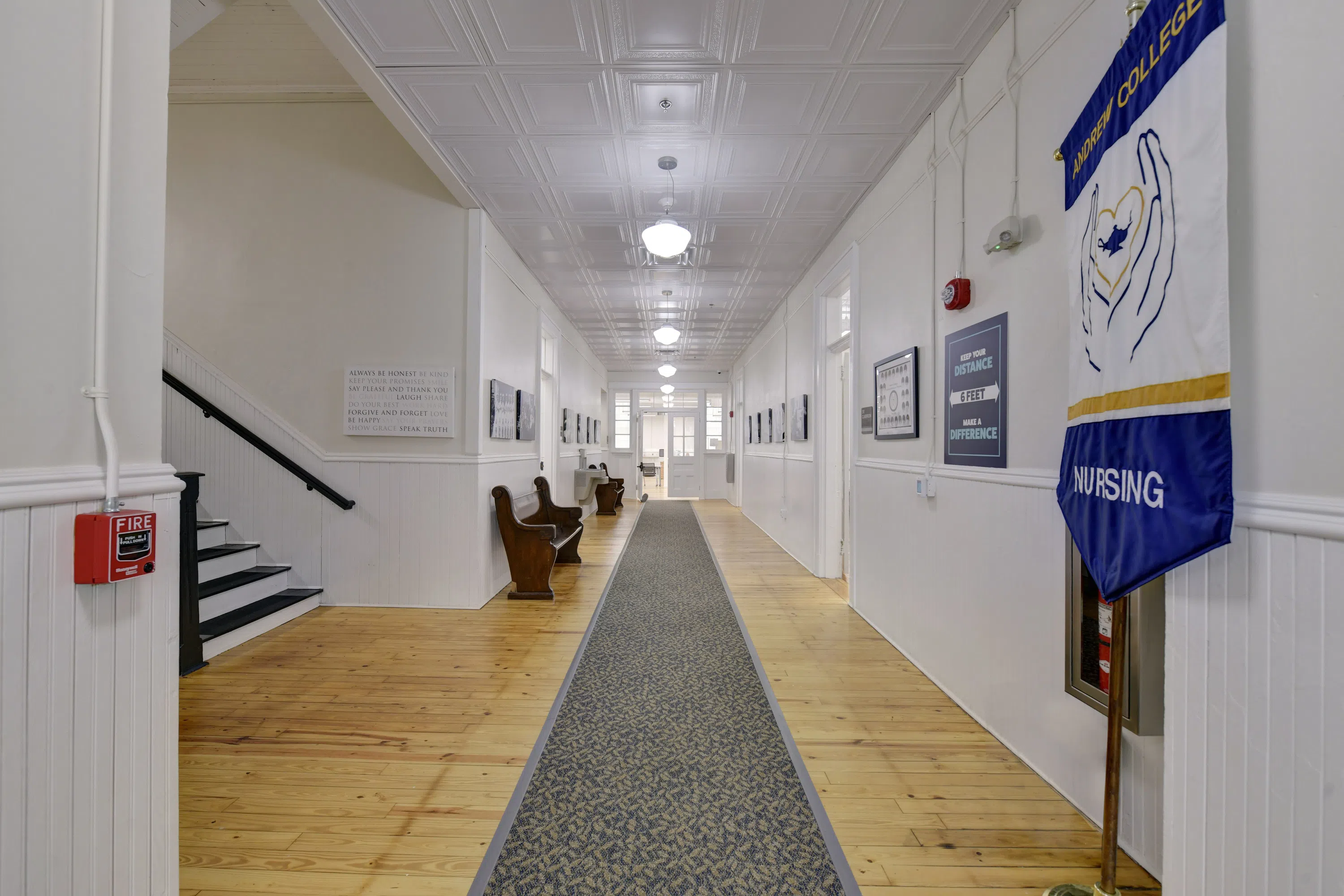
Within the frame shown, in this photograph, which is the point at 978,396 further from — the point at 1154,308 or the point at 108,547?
the point at 108,547

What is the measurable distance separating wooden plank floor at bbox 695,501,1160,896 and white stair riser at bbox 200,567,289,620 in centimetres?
336

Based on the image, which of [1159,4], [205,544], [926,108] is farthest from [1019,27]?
[205,544]

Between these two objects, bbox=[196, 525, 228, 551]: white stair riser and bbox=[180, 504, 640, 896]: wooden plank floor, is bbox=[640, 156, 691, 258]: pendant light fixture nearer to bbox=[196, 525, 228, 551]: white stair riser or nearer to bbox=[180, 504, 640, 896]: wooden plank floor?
bbox=[180, 504, 640, 896]: wooden plank floor

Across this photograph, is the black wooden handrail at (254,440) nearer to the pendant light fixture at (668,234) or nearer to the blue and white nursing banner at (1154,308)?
the pendant light fixture at (668,234)

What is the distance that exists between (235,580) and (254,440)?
1003 mm

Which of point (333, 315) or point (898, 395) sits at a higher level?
point (333, 315)

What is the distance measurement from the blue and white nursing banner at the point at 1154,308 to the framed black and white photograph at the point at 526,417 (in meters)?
4.61

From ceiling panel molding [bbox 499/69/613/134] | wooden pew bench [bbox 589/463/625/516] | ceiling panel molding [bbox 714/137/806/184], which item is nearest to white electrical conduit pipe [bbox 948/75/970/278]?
ceiling panel molding [bbox 714/137/806/184]

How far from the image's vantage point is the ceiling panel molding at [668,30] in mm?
2449

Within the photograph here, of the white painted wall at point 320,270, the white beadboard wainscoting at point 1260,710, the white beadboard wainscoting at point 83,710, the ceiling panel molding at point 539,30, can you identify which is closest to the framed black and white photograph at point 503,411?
the white painted wall at point 320,270

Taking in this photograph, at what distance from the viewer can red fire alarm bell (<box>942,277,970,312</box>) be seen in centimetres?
274

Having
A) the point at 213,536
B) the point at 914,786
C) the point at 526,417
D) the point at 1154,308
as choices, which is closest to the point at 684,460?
the point at 526,417

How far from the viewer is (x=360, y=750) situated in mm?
2326

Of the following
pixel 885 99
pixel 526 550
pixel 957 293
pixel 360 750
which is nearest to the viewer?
pixel 360 750
